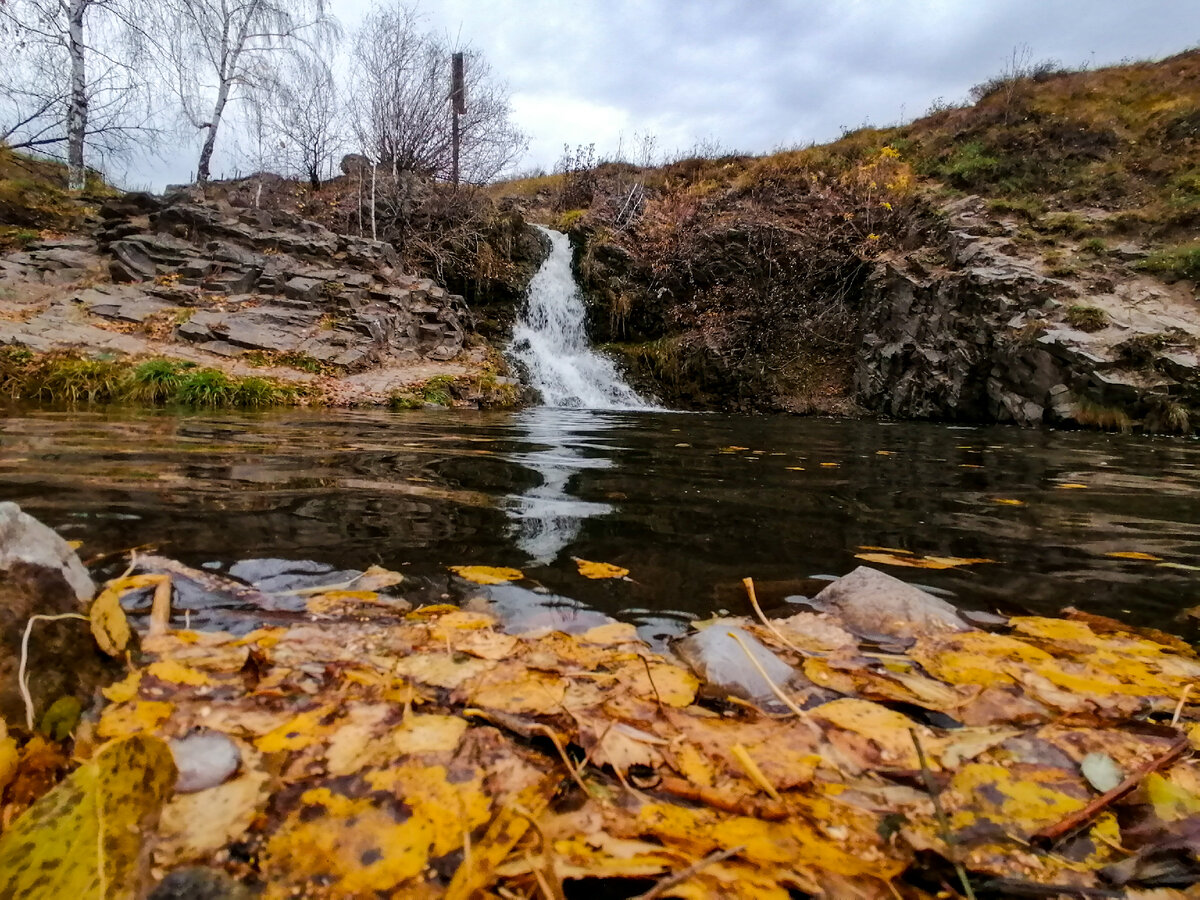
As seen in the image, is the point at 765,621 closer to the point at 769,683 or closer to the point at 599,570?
the point at 769,683

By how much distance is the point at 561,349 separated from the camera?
12.5 meters

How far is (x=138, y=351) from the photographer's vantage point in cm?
771

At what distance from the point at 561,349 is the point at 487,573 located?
11230 millimetres

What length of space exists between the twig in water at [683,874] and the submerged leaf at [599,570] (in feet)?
3.39

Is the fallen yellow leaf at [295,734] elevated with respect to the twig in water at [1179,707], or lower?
lower

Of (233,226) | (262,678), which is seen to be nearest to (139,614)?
(262,678)

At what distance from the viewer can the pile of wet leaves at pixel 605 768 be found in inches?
22.4

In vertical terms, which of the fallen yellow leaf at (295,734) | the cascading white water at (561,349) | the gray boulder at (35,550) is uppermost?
the cascading white water at (561,349)

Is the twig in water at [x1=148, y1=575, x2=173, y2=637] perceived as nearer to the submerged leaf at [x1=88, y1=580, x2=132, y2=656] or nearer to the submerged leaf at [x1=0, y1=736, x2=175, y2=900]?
the submerged leaf at [x1=88, y1=580, x2=132, y2=656]

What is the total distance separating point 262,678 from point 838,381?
38.9 ft

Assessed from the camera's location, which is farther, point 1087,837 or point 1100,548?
point 1100,548

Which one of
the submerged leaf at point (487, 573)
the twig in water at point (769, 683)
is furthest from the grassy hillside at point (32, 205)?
the twig in water at point (769, 683)

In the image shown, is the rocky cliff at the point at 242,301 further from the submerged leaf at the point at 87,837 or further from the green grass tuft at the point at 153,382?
the submerged leaf at the point at 87,837

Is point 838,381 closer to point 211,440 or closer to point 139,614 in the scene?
point 211,440
